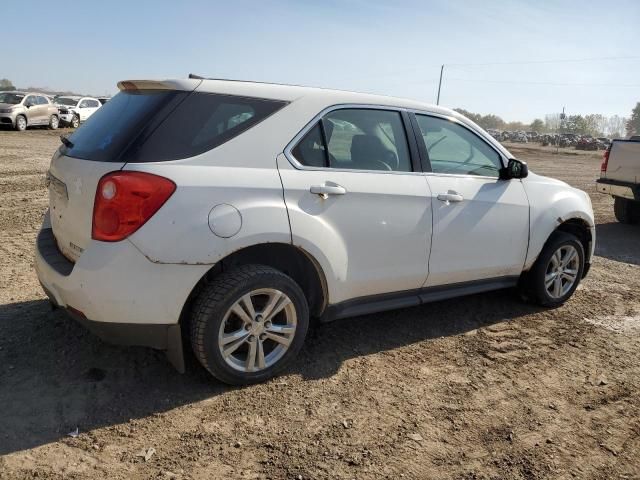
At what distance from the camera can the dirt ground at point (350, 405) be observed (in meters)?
2.59

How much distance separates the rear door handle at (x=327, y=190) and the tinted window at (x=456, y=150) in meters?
0.92

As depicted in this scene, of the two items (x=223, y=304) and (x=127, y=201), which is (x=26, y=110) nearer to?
(x=127, y=201)

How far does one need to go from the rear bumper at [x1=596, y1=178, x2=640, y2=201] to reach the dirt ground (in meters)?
5.13

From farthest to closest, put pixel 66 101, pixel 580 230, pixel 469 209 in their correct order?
pixel 66 101 → pixel 580 230 → pixel 469 209

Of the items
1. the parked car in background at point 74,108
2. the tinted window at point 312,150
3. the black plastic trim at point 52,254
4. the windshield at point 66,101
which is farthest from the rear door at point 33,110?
the tinted window at point 312,150

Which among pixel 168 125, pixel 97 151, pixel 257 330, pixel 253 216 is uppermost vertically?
pixel 168 125

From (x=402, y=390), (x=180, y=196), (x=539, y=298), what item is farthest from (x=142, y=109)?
(x=539, y=298)

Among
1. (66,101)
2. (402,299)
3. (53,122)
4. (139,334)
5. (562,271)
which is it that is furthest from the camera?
(66,101)

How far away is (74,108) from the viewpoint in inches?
1093

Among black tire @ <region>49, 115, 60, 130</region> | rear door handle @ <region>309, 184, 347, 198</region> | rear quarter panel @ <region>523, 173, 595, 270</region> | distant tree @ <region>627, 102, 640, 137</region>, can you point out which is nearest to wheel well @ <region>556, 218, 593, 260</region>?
rear quarter panel @ <region>523, 173, 595, 270</region>

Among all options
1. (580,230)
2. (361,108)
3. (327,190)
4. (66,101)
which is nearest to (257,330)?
(327,190)

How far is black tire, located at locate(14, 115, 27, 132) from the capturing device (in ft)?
76.8

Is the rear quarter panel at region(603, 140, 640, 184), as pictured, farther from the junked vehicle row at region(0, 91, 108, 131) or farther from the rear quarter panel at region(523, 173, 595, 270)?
the junked vehicle row at region(0, 91, 108, 131)

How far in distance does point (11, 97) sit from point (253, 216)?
2558 cm
